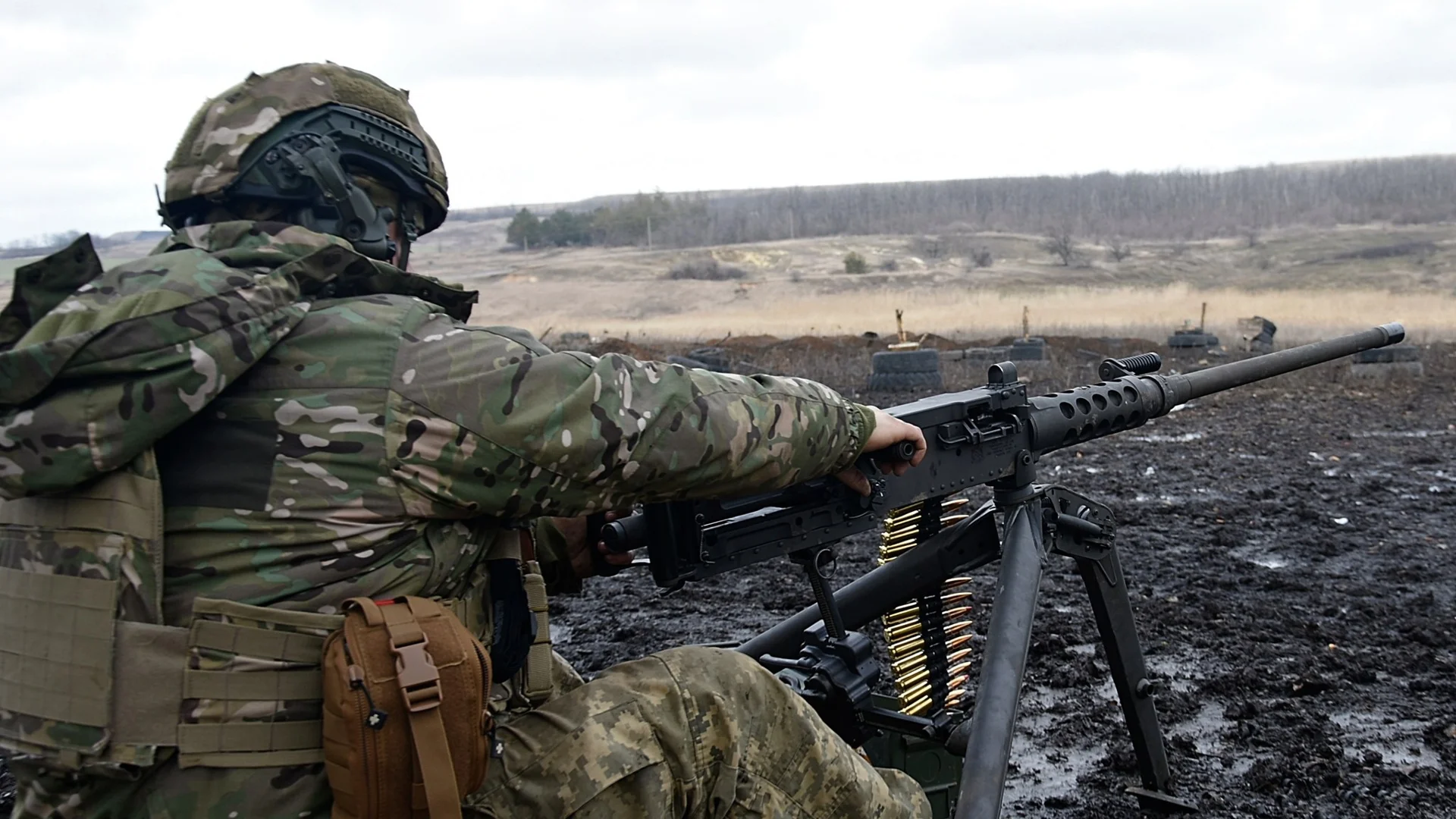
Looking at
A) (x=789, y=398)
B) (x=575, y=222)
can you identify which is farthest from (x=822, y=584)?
(x=575, y=222)

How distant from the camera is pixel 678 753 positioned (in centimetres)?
251

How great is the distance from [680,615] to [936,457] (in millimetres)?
3656

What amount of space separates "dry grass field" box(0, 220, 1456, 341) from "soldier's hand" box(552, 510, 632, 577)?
26410 millimetres

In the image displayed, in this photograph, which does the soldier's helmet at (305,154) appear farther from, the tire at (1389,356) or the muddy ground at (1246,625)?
the tire at (1389,356)

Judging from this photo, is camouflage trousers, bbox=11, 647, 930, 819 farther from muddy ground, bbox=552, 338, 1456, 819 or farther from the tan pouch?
muddy ground, bbox=552, 338, 1456, 819

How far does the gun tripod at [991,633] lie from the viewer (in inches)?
128

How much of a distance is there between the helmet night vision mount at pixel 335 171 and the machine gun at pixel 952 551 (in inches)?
39.8

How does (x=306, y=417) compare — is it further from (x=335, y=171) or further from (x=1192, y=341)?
(x=1192, y=341)

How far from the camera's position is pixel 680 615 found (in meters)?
6.91

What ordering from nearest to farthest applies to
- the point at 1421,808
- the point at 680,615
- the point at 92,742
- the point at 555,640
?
1. the point at 92,742
2. the point at 1421,808
3. the point at 555,640
4. the point at 680,615

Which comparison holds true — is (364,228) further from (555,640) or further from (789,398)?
(555,640)

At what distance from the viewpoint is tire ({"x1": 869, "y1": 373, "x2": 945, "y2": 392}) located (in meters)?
17.9

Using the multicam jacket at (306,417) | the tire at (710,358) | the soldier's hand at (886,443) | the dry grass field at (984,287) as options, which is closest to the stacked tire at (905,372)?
the tire at (710,358)

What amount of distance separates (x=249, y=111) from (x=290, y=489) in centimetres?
97
